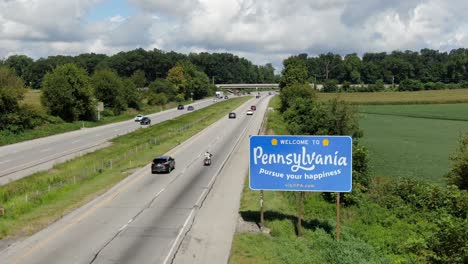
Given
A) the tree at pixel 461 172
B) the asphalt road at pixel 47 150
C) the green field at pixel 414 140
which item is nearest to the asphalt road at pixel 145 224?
the asphalt road at pixel 47 150

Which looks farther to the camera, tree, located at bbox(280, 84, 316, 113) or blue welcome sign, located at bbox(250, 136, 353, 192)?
tree, located at bbox(280, 84, 316, 113)

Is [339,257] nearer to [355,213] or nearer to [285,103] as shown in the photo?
[355,213]

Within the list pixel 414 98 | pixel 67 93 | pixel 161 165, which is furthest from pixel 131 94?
pixel 414 98

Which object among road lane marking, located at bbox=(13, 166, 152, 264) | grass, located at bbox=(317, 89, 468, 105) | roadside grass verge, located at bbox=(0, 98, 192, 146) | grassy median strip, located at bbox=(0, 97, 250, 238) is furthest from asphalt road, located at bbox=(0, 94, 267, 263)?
grass, located at bbox=(317, 89, 468, 105)

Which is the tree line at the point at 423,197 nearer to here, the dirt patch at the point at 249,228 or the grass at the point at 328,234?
the grass at the point at 328,234

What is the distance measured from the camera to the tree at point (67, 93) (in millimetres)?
86188

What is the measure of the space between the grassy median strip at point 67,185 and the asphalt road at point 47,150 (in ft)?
6.55

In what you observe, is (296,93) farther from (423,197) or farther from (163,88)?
(423,197)

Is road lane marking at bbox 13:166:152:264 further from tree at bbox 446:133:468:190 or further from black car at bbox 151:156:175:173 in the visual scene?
tree at bbox 446:133:468:190

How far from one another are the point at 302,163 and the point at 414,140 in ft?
162

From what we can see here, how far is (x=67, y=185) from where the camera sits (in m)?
35.5

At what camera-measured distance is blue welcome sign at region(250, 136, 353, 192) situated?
2395 centimetres

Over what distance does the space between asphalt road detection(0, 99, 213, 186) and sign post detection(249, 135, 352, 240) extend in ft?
77.9

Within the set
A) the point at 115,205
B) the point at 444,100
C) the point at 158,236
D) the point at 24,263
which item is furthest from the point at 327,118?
the point at 444,100
